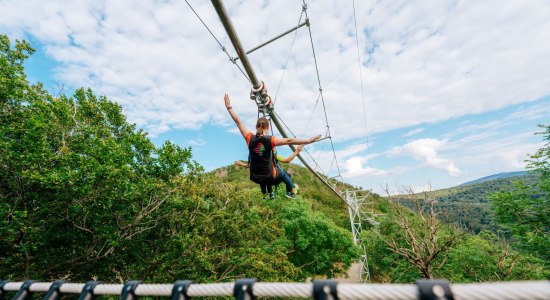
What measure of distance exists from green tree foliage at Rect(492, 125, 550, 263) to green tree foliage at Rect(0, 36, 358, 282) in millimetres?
11913

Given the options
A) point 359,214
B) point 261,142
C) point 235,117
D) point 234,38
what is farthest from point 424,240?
point 234,38

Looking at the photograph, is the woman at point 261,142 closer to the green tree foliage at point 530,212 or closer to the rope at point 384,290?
the rope at point 384,290

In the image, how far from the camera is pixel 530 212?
13.1m

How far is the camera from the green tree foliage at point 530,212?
11883mm

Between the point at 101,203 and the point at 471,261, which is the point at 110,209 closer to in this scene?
the point at 101,203

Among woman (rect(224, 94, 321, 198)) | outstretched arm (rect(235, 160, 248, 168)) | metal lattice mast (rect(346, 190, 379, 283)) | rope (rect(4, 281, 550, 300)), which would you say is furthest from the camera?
metal lattice mast (rect(346, 190, 379, 283))

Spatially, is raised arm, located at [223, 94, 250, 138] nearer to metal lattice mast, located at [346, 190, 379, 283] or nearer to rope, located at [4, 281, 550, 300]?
rope, located at [4, 281, 550, 300]

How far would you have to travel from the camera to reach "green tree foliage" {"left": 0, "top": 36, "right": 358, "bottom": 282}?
7.25m

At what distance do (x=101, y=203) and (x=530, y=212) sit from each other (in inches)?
794

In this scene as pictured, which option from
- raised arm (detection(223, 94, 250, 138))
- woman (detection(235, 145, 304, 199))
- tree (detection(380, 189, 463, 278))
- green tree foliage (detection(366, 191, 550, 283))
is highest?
raised arm (detection(223, 94, 250, 138))

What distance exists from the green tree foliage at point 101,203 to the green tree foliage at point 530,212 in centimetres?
1191

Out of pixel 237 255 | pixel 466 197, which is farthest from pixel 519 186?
pixel 466 197

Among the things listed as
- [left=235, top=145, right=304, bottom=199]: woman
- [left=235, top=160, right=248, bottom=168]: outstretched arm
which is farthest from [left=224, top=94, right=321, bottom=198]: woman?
[left=235, top=160, right=248, bottom=168]: outstretched arm

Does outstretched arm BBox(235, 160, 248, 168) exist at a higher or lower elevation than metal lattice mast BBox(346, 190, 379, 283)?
higher
